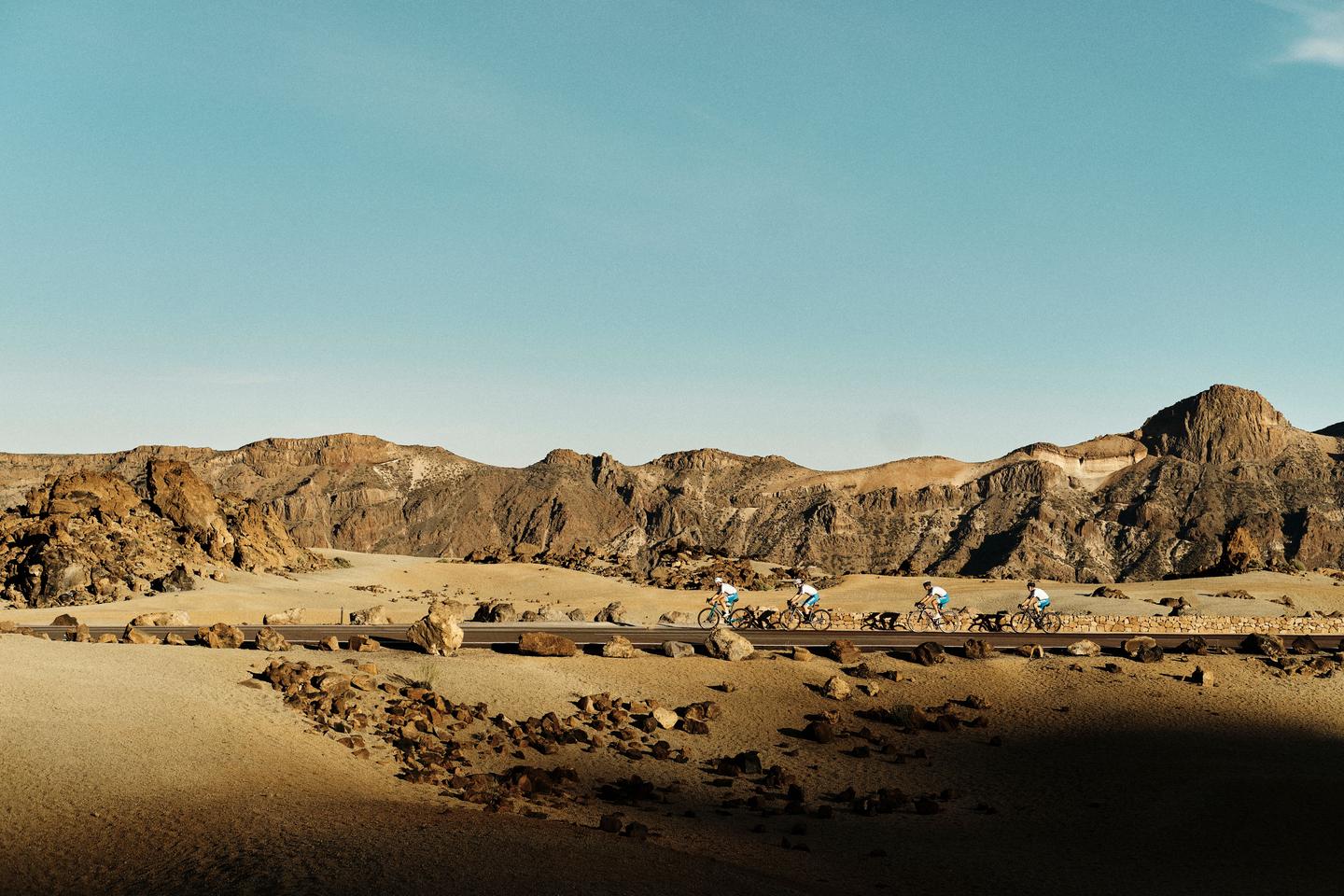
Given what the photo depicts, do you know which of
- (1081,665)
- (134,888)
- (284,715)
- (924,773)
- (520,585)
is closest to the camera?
(134,888)

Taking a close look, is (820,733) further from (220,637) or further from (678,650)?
(220,637)

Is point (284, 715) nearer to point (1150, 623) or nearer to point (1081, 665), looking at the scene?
point (1081, 665)

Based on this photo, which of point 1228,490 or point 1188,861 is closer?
point 1188,861

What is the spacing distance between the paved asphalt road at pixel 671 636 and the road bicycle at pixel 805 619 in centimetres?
79

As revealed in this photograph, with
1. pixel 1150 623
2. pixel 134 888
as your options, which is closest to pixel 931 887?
pixel 134 888

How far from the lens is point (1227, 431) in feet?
496

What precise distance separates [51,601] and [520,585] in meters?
23.0

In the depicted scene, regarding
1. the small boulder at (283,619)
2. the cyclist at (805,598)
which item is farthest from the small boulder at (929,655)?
the small boulder at (283,619)

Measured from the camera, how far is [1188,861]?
714 inches

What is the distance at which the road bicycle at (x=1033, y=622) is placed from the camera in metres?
38.9

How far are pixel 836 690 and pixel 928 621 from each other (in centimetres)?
1318

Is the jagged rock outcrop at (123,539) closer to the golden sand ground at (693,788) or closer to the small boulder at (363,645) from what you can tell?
the small boulder at (363,645)

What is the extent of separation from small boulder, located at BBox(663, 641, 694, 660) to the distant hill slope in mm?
89100

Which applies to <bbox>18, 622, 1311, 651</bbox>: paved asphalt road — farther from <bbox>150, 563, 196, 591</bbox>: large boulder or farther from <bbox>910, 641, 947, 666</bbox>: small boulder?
<bbox>150, 563, 196, 591</bbox>: large boulder
